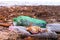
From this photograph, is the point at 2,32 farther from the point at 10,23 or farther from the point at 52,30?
the point at 52,30

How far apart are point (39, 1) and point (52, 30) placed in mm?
2822

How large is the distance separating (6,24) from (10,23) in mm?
128

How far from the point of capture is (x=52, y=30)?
455 cm

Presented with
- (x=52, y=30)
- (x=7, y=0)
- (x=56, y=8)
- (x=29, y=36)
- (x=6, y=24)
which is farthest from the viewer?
(x=7, y=0)

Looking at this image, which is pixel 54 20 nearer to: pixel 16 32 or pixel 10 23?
pixel 10 23

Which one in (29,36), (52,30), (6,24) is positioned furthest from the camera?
(6,24)

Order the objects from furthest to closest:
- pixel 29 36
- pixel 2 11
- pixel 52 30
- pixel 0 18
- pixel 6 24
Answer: pixel 2 11 → pixel 0 18 → pixel 6 24 → pixel 52 30 → pixel 29 36

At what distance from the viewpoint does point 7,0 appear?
722 centimetres

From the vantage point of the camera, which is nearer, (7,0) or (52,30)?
(52,30)

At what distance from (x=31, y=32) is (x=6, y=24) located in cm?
91

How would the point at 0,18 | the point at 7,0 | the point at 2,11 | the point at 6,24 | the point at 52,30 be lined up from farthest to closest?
the point at 7,0 → the point at 2,11 → the point at 0,18 → the point at 6,24 → the point at 52,30

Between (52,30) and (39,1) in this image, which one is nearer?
(52,30)

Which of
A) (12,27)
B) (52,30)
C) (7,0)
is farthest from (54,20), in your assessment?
(7,0)

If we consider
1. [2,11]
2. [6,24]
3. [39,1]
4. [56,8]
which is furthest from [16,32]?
[39,1]
